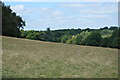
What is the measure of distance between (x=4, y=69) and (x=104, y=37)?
574 inches

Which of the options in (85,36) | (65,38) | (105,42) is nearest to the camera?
(85,36)

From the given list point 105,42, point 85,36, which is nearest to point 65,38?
point 85,36

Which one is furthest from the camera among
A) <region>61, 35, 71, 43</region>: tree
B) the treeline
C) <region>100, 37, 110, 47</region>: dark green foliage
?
<region>61, 35, 71, 43</region>: tree

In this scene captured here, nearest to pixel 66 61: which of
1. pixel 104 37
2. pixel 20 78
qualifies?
pixel 20 78

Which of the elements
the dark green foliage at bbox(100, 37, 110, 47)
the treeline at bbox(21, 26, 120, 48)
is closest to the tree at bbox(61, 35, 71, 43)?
the treeline at bbox(21, 26, 120, 48)

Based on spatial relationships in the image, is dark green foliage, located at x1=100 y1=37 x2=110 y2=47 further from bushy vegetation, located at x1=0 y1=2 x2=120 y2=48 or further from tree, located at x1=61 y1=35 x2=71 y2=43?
tree, located at x1=61 y1=35 x2=71 y2=43

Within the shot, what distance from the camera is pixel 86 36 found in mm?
19844

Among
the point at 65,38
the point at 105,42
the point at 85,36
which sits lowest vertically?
the point at 105,42

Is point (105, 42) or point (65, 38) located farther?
point (65, 38)

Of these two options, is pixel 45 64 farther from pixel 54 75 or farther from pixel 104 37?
pixel 104 37

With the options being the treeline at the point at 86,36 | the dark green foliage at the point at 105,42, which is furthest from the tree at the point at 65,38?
the dark green foliage at the point at 105,42

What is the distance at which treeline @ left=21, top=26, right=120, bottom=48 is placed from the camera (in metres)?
19.3

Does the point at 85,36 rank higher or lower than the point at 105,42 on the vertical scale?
higher

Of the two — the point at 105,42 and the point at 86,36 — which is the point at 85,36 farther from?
the point at 105,42
